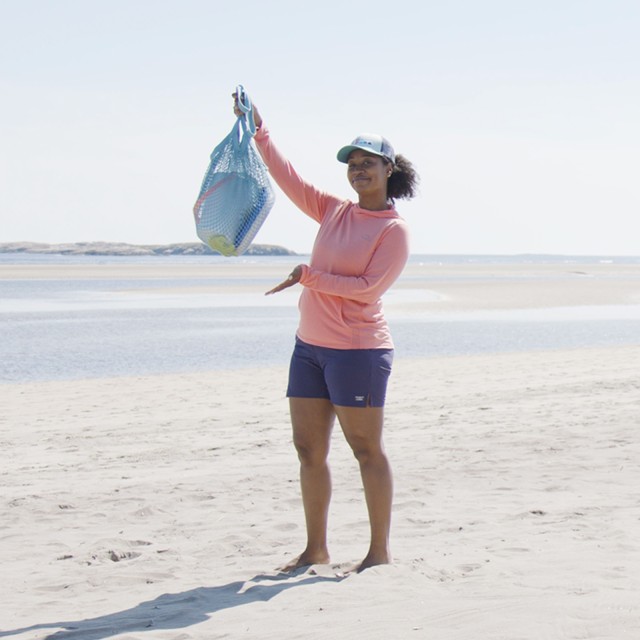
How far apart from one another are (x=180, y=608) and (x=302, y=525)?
1525 millimetres

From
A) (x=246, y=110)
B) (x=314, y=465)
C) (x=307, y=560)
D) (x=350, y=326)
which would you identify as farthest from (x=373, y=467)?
(x=246, y=110)

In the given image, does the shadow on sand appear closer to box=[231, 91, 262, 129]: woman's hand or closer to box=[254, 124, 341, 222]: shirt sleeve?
box=[254, 124, 341, 222]: shirt sleeve

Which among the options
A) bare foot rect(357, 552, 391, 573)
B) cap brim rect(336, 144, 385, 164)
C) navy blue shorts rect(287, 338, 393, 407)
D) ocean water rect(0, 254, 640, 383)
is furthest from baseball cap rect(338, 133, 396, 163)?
ocean water rect(0, 254, 640, 383)

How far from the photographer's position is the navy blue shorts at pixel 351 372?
4254 mm

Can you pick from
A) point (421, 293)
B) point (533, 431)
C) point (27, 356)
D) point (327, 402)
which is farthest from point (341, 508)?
point (421, 293)

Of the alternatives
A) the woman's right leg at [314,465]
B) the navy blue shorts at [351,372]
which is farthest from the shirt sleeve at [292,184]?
the woman's right leg at [314,465]

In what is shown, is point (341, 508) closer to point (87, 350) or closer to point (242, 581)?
point (242, 581)

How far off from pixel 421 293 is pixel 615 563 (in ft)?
108

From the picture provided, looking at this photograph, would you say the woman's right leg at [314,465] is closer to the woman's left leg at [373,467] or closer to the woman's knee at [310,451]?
the woman's knee at [310,451]

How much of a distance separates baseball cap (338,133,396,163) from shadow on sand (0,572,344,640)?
182 cm

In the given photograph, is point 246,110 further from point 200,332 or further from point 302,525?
point 200,332

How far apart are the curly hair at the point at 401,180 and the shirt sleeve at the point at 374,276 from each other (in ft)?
0.71

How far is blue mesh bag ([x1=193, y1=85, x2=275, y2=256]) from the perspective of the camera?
4492 millimetres

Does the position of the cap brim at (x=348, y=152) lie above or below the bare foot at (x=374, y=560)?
above
